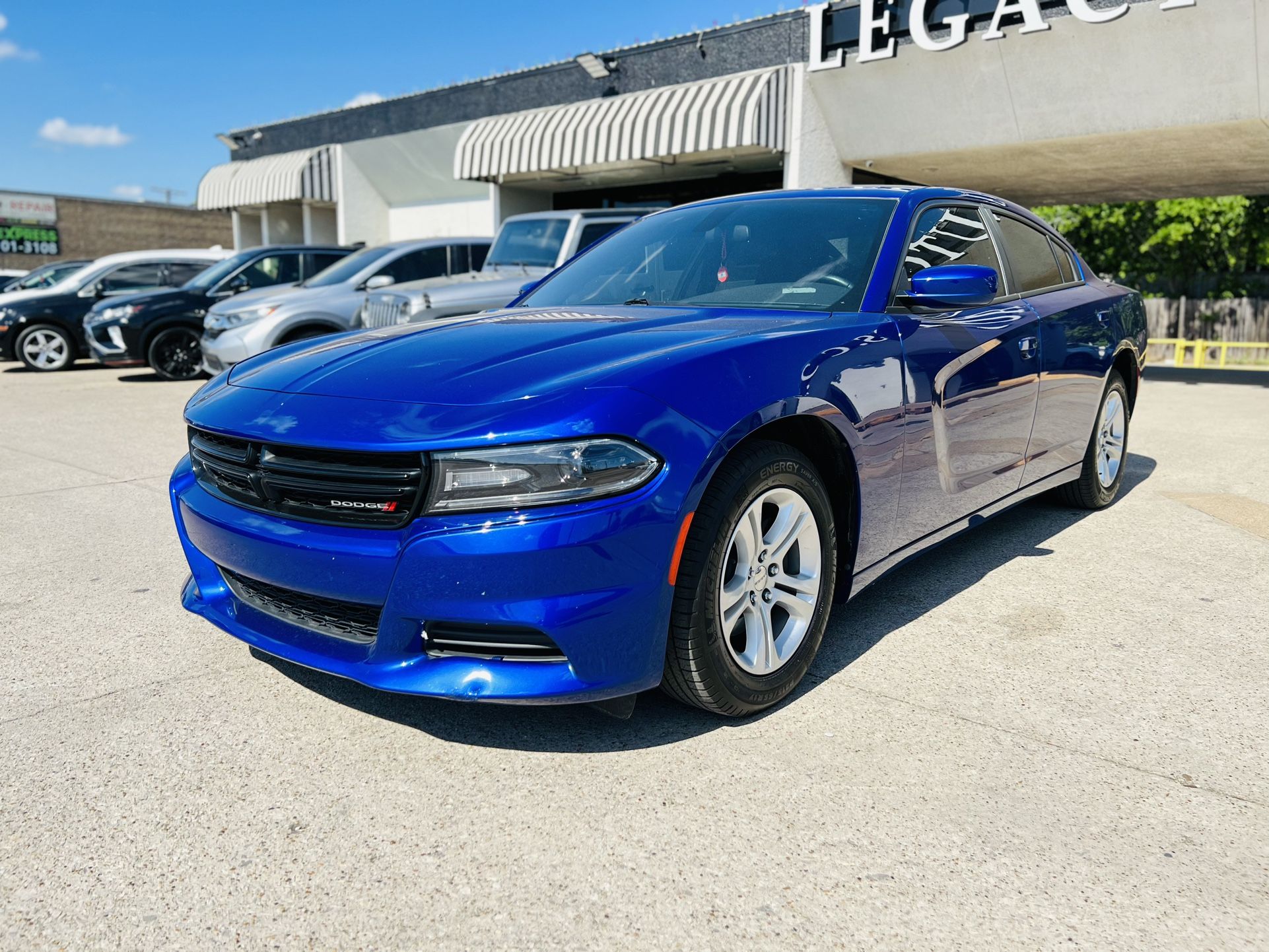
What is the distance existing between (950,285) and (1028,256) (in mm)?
1543

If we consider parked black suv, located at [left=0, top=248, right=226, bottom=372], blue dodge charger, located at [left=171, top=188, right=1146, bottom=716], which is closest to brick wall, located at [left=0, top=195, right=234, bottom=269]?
parked black suv, located at [left=0, top=248, right=226, bottom=372]

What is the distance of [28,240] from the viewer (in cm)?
4444

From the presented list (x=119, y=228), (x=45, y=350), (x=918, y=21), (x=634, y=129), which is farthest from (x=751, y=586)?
(x=119, y=228)

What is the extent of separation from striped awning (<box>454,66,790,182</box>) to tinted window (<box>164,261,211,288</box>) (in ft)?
19.7

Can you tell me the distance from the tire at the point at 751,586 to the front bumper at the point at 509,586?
0.32ft

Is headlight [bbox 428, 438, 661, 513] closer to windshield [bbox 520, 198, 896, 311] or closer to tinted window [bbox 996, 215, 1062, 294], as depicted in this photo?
windshield [bbox 520, 198, 896, 311]

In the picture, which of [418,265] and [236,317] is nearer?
[236,317]

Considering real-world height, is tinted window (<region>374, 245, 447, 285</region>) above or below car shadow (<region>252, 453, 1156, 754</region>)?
above

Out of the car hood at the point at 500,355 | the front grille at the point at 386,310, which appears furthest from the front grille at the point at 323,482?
the front grille at the point at 386,310

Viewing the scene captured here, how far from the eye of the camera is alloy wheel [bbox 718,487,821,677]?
2.75 metres

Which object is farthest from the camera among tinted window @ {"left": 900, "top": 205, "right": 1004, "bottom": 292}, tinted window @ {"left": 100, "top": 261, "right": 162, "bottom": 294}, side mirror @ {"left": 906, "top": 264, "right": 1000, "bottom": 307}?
tinted window @ {"left": 100, "top": 261, "right": 162, "bottom": 294}

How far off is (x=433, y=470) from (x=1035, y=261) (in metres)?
3.48

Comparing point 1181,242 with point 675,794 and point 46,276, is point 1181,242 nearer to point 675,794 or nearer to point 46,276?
point 46,276

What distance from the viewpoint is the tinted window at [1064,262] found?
507cm
